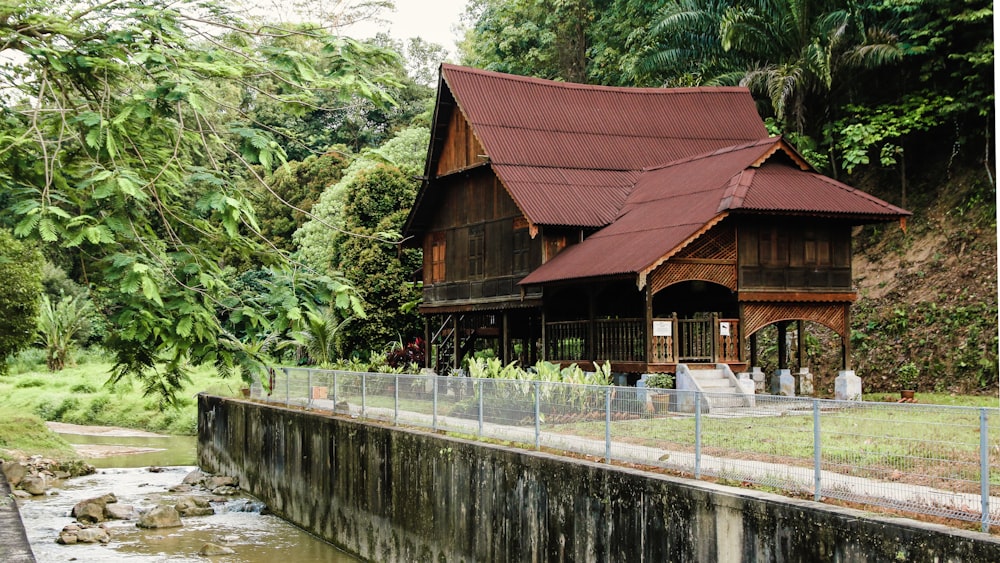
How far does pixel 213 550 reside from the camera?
1981cm

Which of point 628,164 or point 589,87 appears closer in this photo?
point 628,164

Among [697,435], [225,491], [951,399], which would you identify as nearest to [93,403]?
[225,491]

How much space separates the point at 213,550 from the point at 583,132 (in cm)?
1529

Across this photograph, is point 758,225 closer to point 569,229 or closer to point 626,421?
point 569,229

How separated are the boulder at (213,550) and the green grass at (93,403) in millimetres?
22085

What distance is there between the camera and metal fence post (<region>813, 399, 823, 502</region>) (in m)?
9.99

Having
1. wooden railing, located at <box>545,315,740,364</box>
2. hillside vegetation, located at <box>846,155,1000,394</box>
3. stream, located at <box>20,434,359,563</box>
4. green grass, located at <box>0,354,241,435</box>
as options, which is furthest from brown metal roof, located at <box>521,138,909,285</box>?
green grass, located at <box>0,354,241,435</box>

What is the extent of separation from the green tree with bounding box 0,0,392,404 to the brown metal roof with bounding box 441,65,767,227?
1374cm

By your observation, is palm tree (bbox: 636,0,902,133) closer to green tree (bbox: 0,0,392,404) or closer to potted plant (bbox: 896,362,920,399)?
potted plant (bbox: 896,362,920,399)

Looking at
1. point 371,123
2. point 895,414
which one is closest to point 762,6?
point 895,414

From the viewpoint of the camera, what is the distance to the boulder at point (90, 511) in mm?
22609

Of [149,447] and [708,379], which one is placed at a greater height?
[708,379]

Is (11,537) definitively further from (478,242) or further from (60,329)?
(60,329)

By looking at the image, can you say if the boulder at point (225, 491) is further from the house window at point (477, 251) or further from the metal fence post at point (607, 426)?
the metal fence post at point (607, 426)
